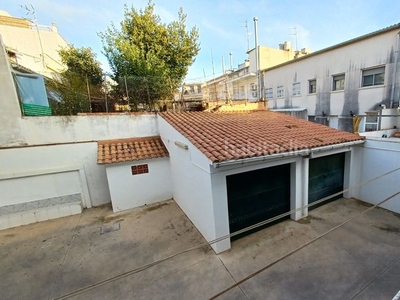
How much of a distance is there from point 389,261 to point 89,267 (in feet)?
25.6

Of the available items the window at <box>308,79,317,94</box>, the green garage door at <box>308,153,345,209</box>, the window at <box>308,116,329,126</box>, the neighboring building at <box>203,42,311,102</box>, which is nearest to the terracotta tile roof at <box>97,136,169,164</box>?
the green garage door at <box>308,153,345,209</box>

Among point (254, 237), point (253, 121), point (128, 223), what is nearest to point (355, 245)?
point (254, 237)

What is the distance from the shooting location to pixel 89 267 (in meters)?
5.07

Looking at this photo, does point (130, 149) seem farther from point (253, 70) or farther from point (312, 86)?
point (253, 70)

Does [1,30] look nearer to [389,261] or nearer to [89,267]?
[89,267]

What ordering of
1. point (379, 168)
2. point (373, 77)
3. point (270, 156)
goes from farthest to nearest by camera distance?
point (373, 77) → point (379, 168) → point (270, 156)

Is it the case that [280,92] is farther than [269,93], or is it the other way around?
[269,93]

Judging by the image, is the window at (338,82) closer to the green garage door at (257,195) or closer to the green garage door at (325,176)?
the green garage door at (325,176)

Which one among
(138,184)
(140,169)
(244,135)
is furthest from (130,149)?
(244,135)

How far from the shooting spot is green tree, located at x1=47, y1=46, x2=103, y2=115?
30.8 ft

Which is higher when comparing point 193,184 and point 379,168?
point 193,184

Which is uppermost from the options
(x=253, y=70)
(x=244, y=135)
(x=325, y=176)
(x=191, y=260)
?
(x=253, y=70)

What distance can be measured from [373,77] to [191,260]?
50.2 ft

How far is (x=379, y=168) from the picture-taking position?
7.31 m
